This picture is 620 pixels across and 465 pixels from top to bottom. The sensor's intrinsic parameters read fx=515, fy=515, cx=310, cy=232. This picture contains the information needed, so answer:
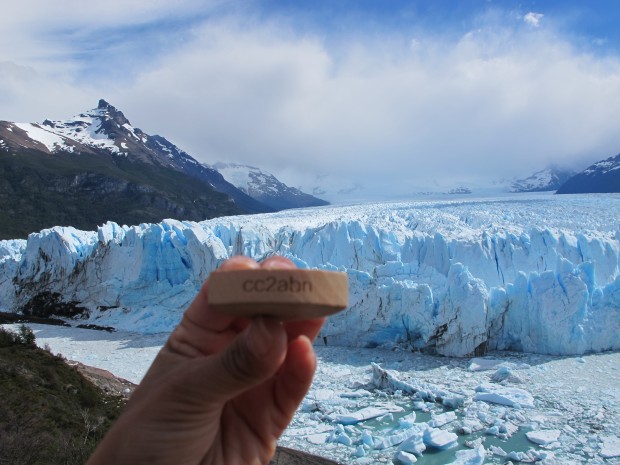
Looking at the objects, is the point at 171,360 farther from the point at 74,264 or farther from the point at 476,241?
the point at 74,264

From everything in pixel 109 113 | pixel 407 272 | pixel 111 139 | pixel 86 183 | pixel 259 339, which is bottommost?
pixel 407 272

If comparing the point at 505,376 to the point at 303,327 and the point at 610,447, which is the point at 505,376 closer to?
the point at 610,447

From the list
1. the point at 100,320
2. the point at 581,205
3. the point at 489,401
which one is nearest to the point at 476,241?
the point at 489,401

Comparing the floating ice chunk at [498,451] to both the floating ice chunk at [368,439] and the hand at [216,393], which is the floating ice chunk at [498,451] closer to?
the floating ice chunk at [368,439]

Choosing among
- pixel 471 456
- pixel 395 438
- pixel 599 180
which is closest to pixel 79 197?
pixel 395 438

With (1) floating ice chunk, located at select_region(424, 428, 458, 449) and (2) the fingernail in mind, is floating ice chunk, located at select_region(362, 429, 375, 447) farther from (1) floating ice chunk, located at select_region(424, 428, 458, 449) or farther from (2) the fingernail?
(2) the fingernail

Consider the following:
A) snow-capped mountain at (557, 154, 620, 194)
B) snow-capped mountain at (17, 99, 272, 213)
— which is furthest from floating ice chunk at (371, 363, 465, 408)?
snow-capped mountain at (17, 99, 272, 213)
